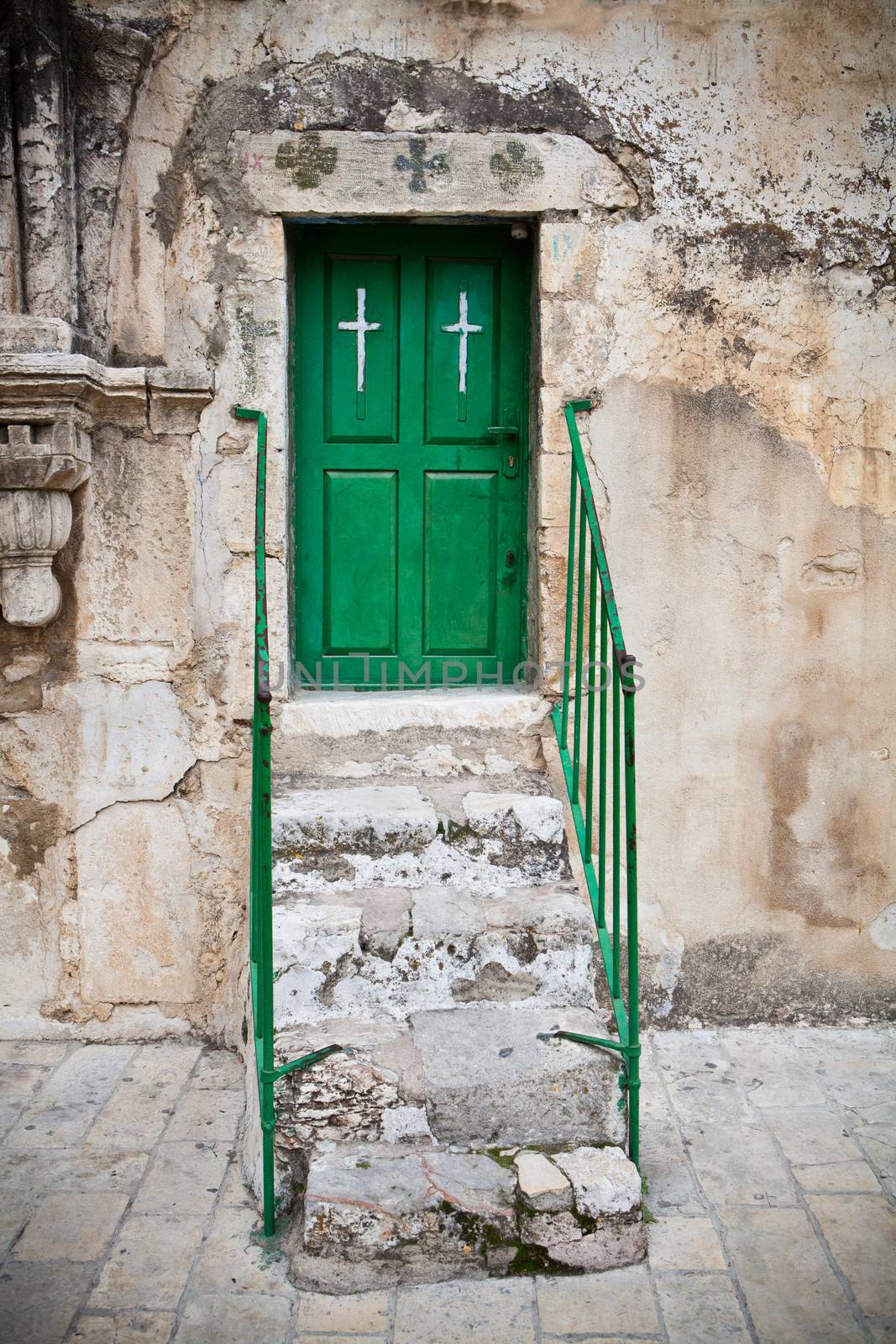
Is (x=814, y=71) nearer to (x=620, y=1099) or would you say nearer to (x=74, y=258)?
(x=74, y=258)

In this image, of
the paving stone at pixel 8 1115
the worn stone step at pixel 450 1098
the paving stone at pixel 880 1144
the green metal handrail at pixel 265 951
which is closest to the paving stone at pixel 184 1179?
the green metal handrail at pixel 265 951

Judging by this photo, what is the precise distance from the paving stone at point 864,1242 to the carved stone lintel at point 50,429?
2.67 metres

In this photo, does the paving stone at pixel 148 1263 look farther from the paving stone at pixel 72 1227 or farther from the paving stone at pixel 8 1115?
the paving stone at pixel 8 1115

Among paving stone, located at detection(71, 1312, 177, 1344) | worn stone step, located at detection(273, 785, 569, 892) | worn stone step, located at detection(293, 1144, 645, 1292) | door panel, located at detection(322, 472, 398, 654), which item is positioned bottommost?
paving stone, located at detection(71, 1312, 177, 1344)

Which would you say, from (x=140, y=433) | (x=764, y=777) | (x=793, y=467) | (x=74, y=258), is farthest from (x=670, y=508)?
(x=74, y=258)

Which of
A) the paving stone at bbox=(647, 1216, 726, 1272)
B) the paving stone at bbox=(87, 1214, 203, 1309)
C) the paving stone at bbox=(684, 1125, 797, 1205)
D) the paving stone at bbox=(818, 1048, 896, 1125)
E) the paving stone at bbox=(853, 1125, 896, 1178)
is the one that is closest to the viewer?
the paving stone at bbox=(87, 1214, 203, 1309)

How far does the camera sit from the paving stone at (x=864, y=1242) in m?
2.36

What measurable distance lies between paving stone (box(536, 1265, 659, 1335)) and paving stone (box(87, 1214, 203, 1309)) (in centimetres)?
79

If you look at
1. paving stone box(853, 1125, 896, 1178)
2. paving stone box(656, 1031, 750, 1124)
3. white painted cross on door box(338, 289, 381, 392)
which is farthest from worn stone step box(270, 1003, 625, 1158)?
white painted cross on door box(338, 289, 381, 392)

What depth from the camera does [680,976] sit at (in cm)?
359

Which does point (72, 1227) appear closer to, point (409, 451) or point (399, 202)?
point (409, 451)

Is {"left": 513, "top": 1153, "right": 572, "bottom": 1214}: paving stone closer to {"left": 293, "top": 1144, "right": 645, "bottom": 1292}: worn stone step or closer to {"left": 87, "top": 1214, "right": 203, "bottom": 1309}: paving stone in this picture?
{"left": 293, "top": 1144, "right": 645, "bottom": 1292}: worn stone step

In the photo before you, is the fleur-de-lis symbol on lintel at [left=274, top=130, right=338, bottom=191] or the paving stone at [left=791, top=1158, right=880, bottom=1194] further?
the fleur-de-lis symbol on lintel at [left=274, top=130, right=338, bottom=191]

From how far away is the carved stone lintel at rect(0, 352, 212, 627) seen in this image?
10.3 ft
